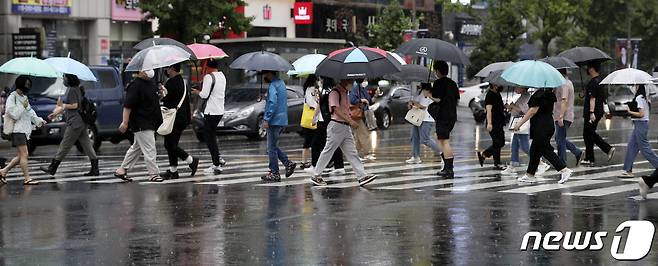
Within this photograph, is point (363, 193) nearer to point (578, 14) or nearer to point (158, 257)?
point (158, 257)

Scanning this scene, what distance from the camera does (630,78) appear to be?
17109mm

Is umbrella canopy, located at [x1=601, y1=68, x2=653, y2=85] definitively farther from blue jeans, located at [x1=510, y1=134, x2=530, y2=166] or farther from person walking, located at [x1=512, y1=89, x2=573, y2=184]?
blue jeans, located at [x1=510, y1=134, x2=530, y2=166]

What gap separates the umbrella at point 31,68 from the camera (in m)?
18.6

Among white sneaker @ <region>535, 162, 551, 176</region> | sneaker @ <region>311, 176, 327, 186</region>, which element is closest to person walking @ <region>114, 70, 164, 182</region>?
sneaker @ <region>311, 176, 327, 186</region>

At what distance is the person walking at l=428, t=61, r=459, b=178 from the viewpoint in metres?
18.3

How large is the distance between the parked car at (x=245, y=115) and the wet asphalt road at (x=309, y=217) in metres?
10.4

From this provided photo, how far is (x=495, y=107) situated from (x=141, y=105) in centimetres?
581

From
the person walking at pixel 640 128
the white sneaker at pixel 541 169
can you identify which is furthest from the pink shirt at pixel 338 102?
the person walking at pixel 640 128

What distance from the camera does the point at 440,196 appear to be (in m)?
15.6

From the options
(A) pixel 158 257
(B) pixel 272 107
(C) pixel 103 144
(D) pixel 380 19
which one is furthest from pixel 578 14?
(A) pixel 158 257

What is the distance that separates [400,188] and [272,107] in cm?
233

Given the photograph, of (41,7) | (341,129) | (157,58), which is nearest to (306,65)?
(157,58)

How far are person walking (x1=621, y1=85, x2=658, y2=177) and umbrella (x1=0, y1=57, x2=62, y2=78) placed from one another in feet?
27.6

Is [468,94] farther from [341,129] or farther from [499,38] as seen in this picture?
[341,129]
